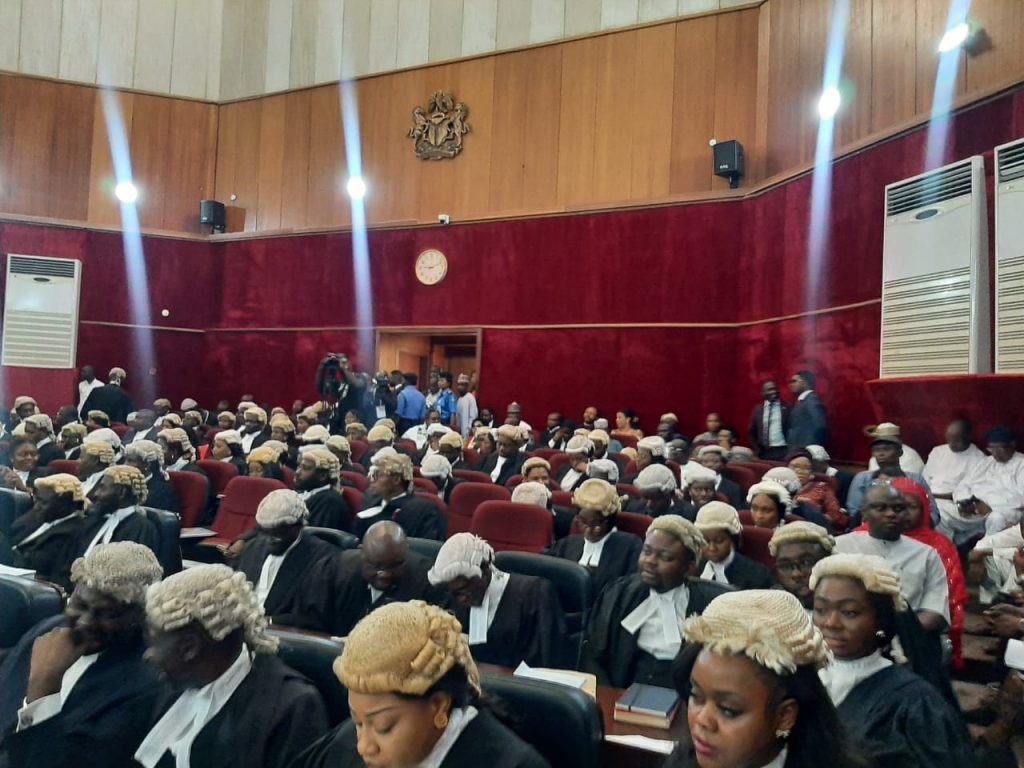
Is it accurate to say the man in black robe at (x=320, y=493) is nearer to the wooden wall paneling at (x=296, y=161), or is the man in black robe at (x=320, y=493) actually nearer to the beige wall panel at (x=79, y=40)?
the wooden wall paneling at (x=296, y=161)

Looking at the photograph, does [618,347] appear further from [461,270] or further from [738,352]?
[461,270]

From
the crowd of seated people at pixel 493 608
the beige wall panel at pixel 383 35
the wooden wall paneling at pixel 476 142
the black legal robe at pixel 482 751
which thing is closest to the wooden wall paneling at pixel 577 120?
the wooden wall paneling at pixel 476 142

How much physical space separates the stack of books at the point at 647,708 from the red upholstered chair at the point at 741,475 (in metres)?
4.10

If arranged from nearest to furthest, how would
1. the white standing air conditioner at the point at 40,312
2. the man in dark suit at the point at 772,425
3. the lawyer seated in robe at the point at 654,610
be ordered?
the lawyer seated in robe at the point at 654,610
the man in dark suit at the point at 772,425
the white standing air conditioner at the point at 40,312

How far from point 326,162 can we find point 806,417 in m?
8.63

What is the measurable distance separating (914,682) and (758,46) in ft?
31.6

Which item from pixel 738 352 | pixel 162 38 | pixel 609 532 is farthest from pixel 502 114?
pixel 609 532

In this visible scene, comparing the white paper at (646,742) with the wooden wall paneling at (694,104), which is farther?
the wooden wall paneling at (694,104)

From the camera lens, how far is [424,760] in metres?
1.60

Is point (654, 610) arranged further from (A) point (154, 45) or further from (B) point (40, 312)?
(A) point (154, 45)

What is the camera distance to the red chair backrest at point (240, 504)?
17.1 feet

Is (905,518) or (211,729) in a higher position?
(905,518)

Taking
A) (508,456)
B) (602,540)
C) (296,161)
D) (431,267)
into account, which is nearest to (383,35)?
(296,161)

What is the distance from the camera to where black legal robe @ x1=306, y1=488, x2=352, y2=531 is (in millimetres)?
4938
